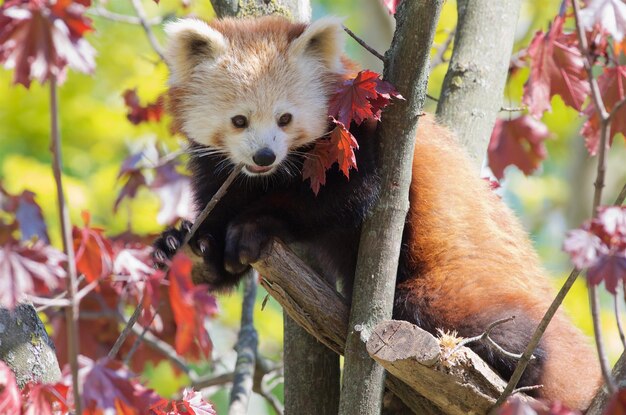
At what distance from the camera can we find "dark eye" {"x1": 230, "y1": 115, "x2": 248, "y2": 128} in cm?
324

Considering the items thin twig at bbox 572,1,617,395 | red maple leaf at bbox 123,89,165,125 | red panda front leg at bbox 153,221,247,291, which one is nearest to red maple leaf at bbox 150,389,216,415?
red panda front leg at bbox 153,221,247,291

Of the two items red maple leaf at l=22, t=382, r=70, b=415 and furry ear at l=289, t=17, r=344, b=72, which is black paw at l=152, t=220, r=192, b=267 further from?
red maple leaf at l=22, t=382, r=70, b=415

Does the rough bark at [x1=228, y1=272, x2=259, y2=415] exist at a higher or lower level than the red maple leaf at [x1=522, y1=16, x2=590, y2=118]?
lower

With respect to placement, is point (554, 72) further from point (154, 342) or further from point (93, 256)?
point (154, 342)

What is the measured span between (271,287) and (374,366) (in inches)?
20.6

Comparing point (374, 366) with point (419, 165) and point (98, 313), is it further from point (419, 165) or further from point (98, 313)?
point (98, 313)

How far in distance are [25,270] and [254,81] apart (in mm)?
1742

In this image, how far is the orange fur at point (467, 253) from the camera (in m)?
3.11

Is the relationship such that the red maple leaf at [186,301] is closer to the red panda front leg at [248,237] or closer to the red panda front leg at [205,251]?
the red panda front leg at [248,237]

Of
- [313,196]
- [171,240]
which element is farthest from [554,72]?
[171,240]

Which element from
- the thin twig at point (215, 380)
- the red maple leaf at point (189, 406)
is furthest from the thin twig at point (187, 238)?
the thin twig at point (215, 380)

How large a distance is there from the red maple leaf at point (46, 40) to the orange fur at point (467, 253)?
74.3 inches

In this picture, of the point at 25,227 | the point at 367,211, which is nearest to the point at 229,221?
the point at 367,211

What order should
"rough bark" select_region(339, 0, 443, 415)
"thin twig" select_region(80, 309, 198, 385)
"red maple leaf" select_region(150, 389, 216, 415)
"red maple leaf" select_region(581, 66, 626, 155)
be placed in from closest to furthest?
"red maple leaf" select_region(150, 389, 216, 415) < "rough bark" select_region(339, 0, 443, 415) < "red maple leaf" select_region(581, 66, 626, 155) < "thin twig" select_region(80, 309, 198, 385)
